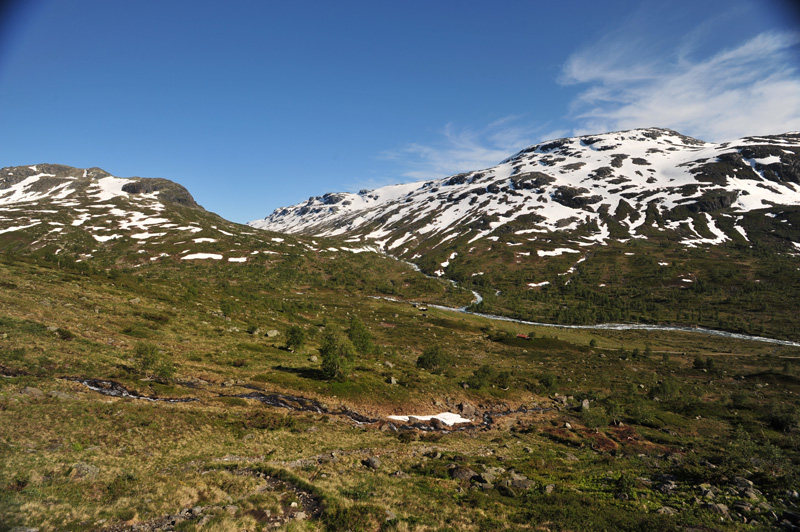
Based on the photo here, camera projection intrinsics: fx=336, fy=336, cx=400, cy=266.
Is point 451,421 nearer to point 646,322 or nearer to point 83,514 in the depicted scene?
point 83,514

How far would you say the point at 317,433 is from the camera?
98.5 ft

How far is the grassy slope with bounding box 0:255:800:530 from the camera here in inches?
671

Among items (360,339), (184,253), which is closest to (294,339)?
(360,339)

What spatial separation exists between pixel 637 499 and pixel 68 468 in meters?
32.1

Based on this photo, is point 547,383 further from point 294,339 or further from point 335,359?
point 294,339

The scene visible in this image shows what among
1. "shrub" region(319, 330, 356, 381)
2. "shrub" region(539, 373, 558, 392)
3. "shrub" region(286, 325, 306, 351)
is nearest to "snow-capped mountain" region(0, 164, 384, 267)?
"shrub" region(286, 325, 306, 351)

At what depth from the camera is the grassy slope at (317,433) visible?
55.9ft

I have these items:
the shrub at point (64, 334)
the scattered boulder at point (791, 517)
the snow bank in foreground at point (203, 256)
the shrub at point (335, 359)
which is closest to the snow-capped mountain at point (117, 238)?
the snow bank in foreground at point (203, 256)

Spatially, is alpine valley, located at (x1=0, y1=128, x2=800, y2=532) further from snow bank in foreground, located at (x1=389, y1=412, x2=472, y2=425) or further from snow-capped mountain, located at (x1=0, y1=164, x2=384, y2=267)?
snow-capped mountain, located at (x1=0, y1=164, x2=384, y2=267)

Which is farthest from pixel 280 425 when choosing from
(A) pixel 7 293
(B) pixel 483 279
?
(B) pixel 483 279

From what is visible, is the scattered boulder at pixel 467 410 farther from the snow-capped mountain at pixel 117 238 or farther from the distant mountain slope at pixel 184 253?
the snow-capped mountain at pixel 117 238

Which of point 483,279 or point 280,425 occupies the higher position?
point 483,279

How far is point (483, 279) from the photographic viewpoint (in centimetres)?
19700

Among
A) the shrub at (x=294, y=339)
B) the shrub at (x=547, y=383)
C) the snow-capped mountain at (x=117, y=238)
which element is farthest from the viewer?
the snow-capped mountain at (x=117, y=238)
